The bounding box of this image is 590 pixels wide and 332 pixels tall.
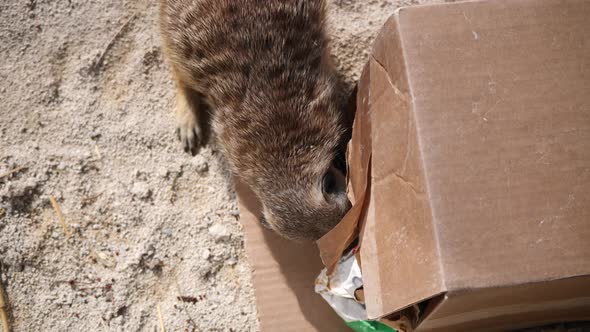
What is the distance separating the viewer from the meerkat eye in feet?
5.47

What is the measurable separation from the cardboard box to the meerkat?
0.37 meters

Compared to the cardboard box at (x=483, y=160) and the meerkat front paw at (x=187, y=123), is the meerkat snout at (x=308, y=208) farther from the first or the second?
the meerkat front paw at (x=187, y=123)

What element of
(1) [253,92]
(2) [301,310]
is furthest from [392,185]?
(2) [301,310]

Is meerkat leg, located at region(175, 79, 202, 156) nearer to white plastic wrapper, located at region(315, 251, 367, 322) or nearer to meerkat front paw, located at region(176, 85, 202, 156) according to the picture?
meerkat front paw, located at region(176, 85, 202, 156)

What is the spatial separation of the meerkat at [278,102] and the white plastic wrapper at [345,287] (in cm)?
14

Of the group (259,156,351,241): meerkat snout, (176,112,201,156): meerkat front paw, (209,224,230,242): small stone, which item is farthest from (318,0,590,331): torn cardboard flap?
(176,112,201,156): meerkat front paw

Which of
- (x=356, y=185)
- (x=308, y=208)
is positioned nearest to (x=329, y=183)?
(x=308, y=208)

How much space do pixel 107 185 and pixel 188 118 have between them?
0.40 metres

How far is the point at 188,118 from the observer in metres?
2.07

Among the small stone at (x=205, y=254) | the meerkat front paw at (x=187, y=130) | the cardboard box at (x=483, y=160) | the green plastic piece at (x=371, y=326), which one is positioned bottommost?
the small stone at (x=205, y=254)

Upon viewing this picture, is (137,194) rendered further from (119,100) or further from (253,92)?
(253,92)

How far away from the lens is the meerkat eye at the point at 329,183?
1.67 meters

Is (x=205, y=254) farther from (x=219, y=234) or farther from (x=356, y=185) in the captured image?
(x=356, y=185)

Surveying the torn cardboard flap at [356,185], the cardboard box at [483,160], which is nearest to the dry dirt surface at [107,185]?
the torn cardboard flap at [356,185]
